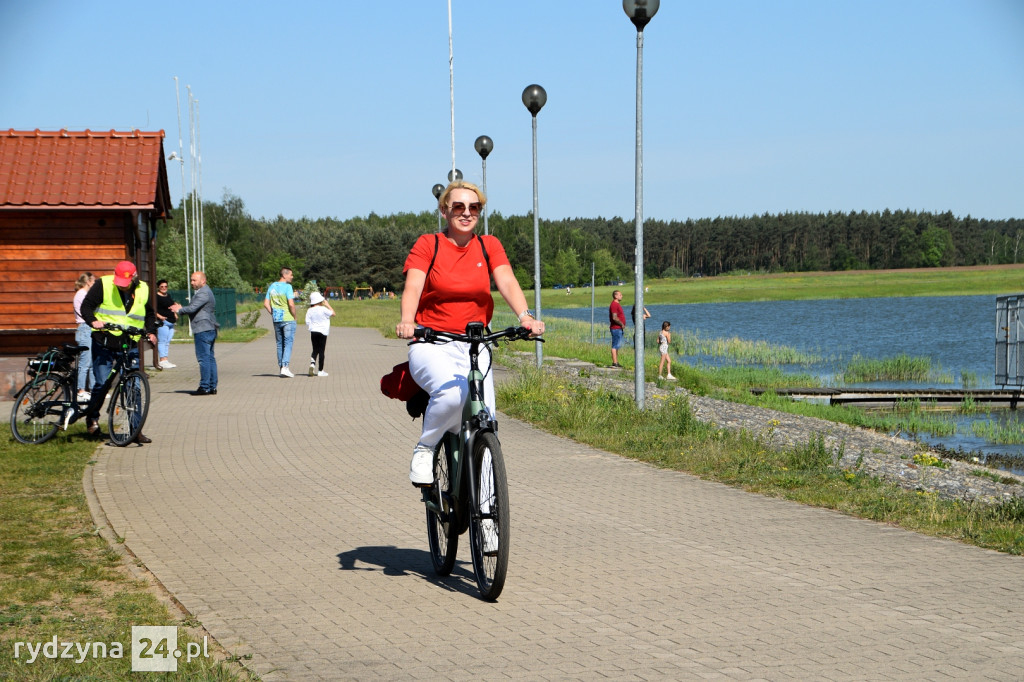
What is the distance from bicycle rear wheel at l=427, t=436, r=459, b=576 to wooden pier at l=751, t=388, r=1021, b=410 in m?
16.3

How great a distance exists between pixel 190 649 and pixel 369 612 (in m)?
0.92

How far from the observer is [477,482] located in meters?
5.18

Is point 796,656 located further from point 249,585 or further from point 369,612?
point 249,585

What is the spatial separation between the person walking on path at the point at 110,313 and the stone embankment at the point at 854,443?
20.1 ft

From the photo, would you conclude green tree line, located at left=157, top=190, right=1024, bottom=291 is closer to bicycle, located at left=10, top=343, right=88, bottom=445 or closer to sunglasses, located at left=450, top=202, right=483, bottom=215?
bicycle, located at left=10, top=343, right=88, bottom=445

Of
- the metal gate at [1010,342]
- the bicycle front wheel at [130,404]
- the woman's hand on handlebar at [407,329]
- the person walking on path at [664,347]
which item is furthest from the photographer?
the person walking on path at [664,347]

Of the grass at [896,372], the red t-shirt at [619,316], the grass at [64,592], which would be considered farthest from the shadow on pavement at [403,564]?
the grass at [896,372]

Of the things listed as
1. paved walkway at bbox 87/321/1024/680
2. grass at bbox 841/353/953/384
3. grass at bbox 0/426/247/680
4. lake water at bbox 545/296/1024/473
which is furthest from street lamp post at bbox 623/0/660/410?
grass at bbox 841/353/953/384

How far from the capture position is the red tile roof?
1850cm

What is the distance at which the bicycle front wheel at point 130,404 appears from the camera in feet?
34.4

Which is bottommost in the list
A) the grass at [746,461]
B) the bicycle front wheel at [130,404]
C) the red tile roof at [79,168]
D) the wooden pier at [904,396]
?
the wooden pier at [904,396]

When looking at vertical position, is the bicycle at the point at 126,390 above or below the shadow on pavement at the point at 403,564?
above

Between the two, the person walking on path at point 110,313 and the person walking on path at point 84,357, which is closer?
the person walking on path at point 110,313

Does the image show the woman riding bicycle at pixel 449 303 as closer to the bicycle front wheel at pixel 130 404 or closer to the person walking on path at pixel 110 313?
the bicycle front wheel at pixel 130 404
